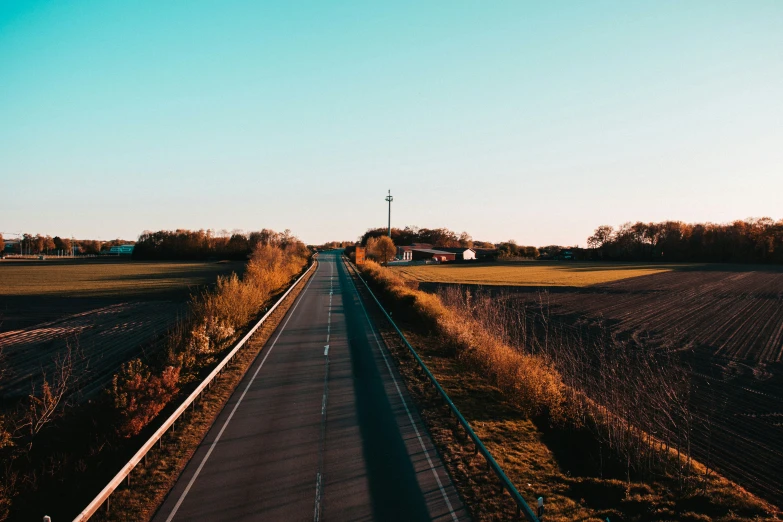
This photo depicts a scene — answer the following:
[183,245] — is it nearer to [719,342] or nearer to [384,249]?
[384,249]

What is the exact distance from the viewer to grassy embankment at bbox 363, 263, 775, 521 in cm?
931

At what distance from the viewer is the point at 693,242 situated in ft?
457

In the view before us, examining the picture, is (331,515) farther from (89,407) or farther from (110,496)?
(89,407)

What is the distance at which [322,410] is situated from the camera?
46.4 ft

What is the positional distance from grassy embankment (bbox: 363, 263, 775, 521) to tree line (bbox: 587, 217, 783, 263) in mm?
145811

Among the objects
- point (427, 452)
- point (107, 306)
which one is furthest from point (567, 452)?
point (107, 306)

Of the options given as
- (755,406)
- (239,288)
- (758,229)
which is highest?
(758,229)

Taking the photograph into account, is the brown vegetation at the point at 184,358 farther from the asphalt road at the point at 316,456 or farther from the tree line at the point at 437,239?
the tree line at the point at 437,239

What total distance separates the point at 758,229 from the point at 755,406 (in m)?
153

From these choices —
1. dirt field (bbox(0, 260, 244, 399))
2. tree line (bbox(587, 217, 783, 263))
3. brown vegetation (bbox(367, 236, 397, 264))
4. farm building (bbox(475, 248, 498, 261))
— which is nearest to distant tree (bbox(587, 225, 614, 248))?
tree line (bbox(587, 217, 783, 263))

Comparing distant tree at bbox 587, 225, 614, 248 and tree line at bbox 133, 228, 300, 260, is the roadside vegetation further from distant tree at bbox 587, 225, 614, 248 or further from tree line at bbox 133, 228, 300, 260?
distant tree at bbox 587, 225, 614, 248

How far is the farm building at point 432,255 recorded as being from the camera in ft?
439

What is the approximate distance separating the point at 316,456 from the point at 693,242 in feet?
533

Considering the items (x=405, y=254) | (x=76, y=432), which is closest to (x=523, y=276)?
→ (x=405, y=254)
